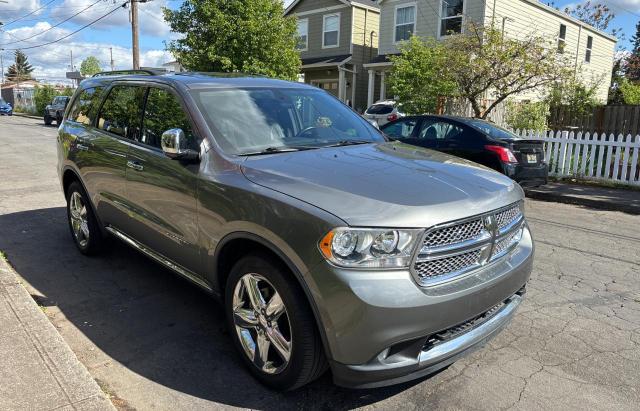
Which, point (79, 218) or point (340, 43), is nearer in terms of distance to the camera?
point (79, 218)

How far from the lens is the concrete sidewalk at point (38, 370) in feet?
8.68

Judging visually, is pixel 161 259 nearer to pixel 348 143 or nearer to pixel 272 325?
pixel 272 325

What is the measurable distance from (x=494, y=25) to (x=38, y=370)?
1809cm

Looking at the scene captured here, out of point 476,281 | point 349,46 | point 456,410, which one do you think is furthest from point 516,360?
point 349,46

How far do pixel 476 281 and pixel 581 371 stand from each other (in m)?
1.19

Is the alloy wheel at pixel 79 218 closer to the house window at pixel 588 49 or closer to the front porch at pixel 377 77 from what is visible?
the front porch at pixel 377 77

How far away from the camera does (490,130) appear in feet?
29.1

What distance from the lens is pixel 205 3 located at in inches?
642

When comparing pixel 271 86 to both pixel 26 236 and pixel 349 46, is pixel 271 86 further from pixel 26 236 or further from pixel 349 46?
pixel 349 46

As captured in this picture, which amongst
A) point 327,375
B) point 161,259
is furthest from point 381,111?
A: point 327,375

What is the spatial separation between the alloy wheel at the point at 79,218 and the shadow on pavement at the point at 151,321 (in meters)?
0.22

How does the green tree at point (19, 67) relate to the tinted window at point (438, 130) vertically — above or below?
above

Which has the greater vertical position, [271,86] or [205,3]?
[205,3]

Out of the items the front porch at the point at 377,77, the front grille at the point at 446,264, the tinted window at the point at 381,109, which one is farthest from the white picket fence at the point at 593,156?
the front porch at the point at 377,77
